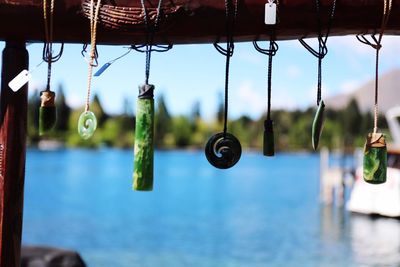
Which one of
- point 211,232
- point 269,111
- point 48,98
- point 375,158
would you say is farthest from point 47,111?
point 211,232

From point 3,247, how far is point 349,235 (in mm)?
19990

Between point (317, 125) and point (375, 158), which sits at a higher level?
point (317, 125)

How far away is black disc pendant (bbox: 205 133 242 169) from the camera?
8.58ft

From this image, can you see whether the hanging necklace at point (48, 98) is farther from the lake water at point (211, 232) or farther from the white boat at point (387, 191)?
the white boat at point (387, 191)

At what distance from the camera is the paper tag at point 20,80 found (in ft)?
8.86

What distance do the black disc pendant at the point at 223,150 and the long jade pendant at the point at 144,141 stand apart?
0.25 metres

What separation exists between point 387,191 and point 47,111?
2261 centimetres

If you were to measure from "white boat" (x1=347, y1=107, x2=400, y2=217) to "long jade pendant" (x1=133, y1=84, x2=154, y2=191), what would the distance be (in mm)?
20914

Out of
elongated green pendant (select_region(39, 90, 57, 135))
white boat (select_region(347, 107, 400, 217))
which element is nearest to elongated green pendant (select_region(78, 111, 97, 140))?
elongated green pendant (select_region(39, 90, 57, 135))

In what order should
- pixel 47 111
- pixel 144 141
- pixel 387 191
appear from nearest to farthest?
pixel 144 141 < pixel 47 111 < pixel 387 191

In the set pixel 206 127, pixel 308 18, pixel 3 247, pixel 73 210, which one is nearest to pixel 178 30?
pixel 308 18

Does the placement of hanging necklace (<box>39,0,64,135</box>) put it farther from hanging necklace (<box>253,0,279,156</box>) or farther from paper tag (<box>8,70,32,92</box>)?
hanging necklace (<box>253,0,279,156</box>)

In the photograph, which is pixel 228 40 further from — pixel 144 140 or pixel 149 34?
pixel 144 140

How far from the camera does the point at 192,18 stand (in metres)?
2.69
